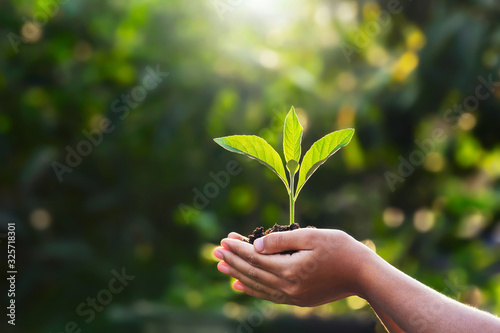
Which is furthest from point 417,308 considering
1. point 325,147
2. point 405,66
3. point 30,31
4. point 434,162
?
point 30,31

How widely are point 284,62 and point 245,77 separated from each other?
0.22 meters

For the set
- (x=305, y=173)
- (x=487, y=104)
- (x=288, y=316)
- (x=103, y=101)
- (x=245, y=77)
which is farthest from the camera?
(x=103, y=101)

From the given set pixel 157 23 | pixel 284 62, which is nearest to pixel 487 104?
pixel 284 62

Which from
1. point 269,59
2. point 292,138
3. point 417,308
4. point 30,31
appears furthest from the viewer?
point 30,31

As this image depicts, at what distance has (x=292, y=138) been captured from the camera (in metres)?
0.90

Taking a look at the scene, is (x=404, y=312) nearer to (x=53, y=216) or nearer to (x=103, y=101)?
(x=103, y=101)

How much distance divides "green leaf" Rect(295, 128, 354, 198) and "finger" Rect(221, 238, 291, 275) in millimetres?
205

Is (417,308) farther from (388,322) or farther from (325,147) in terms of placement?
(325,147)

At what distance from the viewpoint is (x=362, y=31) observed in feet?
7.20

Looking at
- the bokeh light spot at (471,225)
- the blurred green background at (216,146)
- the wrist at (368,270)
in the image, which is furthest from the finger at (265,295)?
the bokeh light spot at (471,225)

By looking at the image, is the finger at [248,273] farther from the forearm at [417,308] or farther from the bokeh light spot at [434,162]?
the bokeh light spot at [434,162]

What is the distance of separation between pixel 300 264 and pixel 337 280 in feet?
0.23

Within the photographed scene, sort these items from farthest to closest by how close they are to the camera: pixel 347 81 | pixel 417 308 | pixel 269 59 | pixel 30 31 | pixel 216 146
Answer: pixel 30 31, pixel 347 81, pixel 216 146, pixel 269 59, pixel 417 308

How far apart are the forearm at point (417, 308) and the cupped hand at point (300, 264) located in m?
0.04
